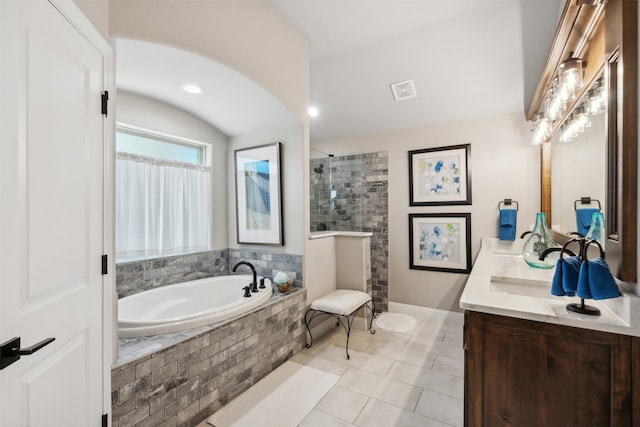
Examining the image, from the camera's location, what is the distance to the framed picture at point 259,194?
3096 mm

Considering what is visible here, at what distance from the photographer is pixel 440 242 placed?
12.0 ft

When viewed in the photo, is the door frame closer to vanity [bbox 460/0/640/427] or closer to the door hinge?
the door hinge

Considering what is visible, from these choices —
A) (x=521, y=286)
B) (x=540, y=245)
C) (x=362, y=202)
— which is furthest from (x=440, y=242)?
(x=521, y=286)

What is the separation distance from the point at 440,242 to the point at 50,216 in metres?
3.62

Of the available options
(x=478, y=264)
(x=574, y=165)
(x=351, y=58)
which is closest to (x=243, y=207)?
(x=351, y=58)

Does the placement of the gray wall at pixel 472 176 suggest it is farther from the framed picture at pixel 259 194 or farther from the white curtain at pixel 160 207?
the white curtain at pixel 160 207

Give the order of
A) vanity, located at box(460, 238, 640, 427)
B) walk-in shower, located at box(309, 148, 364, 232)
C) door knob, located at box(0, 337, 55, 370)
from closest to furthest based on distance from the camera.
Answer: door knob, located at box(0, 337, 55, 370)
vanity, located at box(460, 238, 640, 427)
walk-in shower, located at box(309, 148, 364, 232)

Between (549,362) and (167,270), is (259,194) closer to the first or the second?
(167,270)

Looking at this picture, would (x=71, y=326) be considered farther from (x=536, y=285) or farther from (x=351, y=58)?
(x=351, y=58)

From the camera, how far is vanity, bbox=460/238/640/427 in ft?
3.34

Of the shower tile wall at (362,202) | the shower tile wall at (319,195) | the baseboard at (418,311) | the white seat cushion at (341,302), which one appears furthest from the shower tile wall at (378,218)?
the white seat cushion at (341,302)

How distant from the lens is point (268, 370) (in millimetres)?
2426

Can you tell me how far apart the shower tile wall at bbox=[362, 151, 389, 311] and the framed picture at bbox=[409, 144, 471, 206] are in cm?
36

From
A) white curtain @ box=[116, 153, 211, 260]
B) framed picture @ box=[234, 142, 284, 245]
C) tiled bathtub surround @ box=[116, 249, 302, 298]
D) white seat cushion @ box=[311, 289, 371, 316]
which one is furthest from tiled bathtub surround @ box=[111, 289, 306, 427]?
white curtain @ box=[116, 153, 211, 260]
